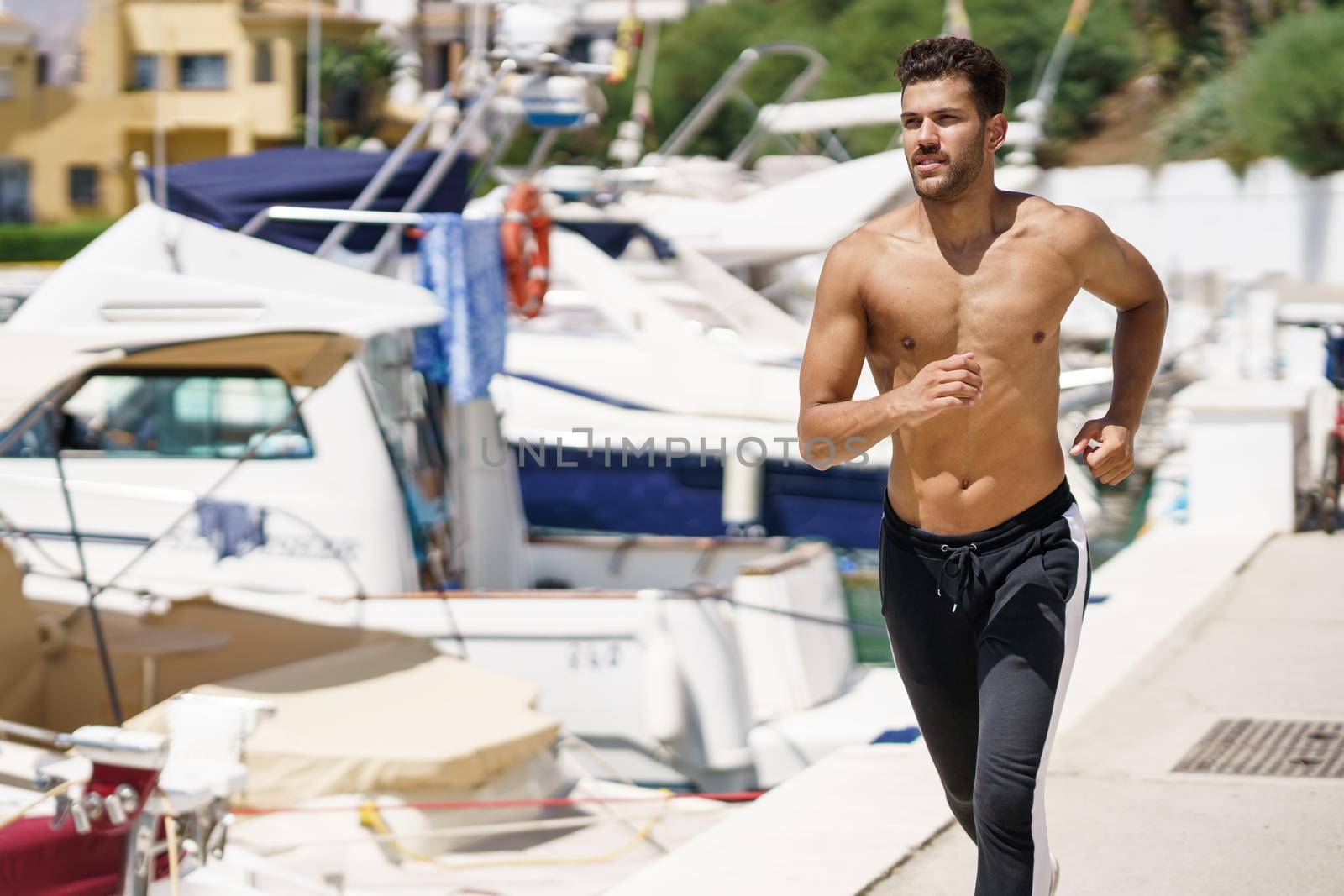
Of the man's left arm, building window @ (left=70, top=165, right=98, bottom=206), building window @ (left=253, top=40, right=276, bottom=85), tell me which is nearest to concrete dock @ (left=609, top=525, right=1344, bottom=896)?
the man's left arm

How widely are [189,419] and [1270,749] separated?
5570mm

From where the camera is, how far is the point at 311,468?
8852 millimetres

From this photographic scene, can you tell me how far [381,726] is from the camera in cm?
725

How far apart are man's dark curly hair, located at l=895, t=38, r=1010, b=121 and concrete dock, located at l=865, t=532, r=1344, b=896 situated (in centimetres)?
207

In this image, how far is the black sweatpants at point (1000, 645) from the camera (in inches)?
133

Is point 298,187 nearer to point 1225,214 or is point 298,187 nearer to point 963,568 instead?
point 963,568

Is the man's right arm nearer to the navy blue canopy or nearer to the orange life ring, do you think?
the orange life ring

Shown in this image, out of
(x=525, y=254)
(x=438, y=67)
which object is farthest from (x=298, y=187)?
(x=438, y=67)

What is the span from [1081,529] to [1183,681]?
3520 mm

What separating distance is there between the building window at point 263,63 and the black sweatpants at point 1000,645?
52.1 metres

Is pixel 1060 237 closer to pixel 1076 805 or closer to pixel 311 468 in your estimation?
pixel 1076 805

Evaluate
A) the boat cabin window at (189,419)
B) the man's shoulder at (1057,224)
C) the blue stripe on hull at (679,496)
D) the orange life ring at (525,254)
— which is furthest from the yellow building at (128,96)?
the man's shoulder at (1057,224)

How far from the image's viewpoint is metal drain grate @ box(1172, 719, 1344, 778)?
552 cm

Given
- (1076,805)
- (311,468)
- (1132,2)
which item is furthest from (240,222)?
(1132,2)
